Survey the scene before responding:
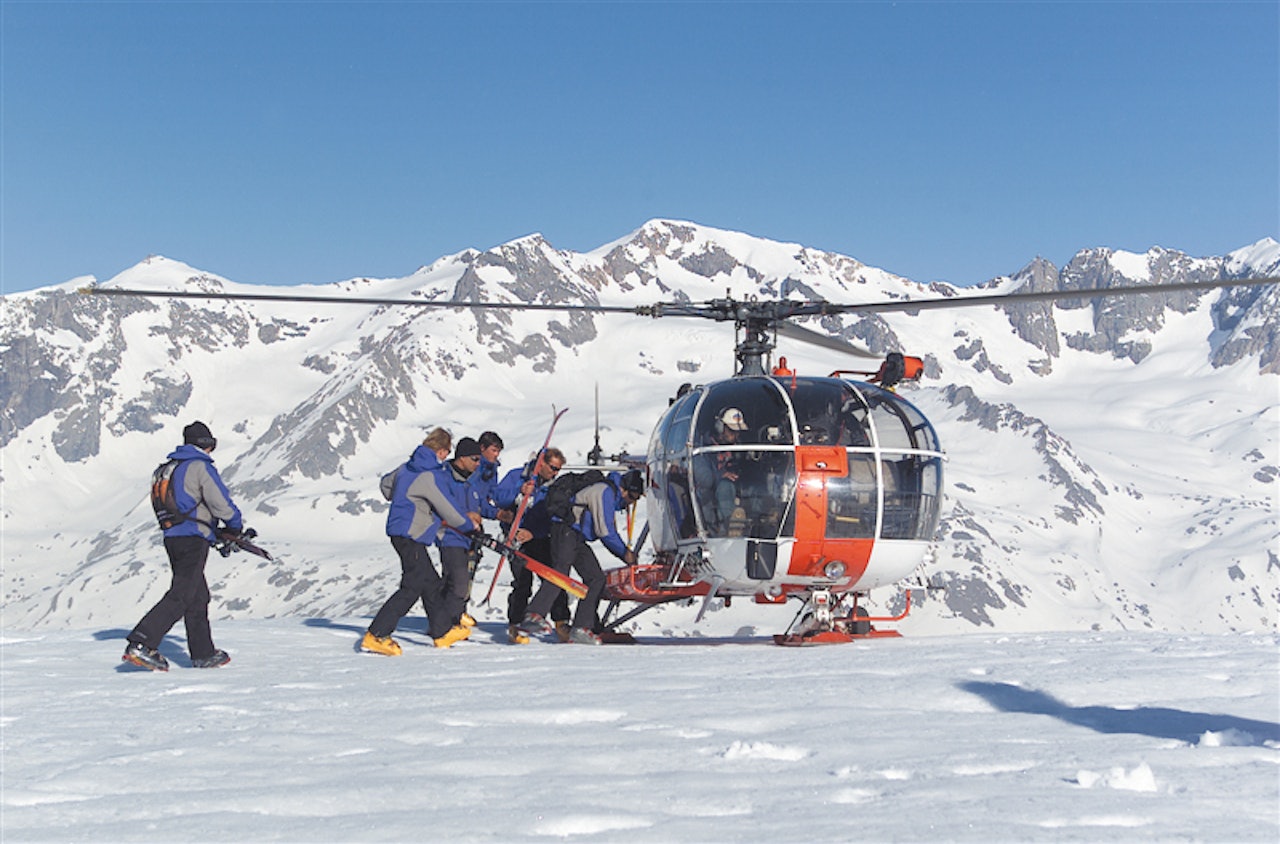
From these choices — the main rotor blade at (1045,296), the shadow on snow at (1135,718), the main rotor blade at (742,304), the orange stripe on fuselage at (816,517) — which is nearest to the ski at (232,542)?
the main rotor blade at (742,304)

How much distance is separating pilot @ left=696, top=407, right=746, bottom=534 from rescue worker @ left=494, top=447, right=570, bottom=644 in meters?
1.85

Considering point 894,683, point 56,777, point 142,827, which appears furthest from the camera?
point 894,683

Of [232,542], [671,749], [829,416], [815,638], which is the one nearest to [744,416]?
[829,416]

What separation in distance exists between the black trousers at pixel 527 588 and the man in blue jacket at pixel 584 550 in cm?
41

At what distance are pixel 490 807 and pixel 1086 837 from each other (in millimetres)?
2444

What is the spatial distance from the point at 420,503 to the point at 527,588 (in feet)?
12.0

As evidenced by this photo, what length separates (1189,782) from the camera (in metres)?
6.00

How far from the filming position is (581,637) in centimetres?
1505

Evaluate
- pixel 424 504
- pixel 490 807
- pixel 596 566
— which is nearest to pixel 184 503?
pixel 424 504

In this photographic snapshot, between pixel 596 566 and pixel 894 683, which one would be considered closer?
pixel 894 683

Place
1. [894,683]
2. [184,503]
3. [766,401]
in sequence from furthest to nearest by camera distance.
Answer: [766,401] < [184,503] < [894,683]

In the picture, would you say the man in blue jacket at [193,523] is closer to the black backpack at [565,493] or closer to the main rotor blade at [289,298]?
the main rotor blade at [289,298]

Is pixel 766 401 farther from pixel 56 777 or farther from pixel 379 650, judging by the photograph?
pixel 56 777

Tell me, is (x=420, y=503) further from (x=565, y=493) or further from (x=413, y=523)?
(x=565, y=493)
